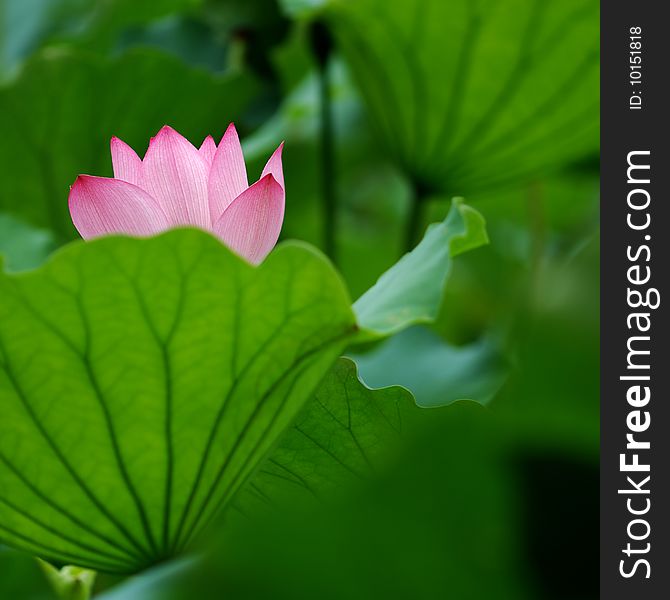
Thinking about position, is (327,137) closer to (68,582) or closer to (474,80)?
(474,80)

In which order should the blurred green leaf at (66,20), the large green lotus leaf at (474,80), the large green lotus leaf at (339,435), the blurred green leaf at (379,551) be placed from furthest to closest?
the blurred green leaf at (66,20)
the large green lotus leaf at (474,80)
the large green lotus leaf at (339,435)
the blurred green leaf at (379,551)

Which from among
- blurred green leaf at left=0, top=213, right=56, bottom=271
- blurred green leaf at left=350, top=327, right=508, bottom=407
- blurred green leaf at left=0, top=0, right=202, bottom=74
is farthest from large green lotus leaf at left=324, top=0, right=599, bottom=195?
blurred green leaf at left=0, top=0, right=202, bottom=74

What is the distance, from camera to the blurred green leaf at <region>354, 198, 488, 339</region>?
0.47 metres

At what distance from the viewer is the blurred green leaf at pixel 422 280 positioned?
18.7 inches

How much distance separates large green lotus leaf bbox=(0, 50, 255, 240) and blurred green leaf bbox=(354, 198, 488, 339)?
1.81 ft

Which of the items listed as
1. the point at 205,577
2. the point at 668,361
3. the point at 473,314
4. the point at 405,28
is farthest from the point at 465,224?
the point at 473,314

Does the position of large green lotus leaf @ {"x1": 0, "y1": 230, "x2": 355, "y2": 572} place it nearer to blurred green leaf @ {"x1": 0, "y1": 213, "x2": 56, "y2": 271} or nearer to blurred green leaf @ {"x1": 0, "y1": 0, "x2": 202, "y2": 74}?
→ blurred green leaf @ {"x1": 0, "y1": 213, "x2": 56, "y2": 271}

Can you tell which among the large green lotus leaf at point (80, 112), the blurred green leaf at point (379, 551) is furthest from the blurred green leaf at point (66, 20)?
the blurred green leaf at point (379, 551)

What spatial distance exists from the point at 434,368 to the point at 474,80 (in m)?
0.27

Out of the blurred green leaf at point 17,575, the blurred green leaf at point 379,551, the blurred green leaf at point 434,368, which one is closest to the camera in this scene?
the blurred green leaf at point 379,551

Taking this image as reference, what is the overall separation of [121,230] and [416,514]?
250 mm

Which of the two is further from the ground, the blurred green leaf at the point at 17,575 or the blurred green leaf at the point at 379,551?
the blurred green leaf at the point at 379,551

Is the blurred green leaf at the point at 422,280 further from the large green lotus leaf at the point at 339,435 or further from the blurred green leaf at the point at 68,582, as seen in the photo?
the blurred green leaf at the point at 68,582

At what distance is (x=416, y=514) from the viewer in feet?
1.12
